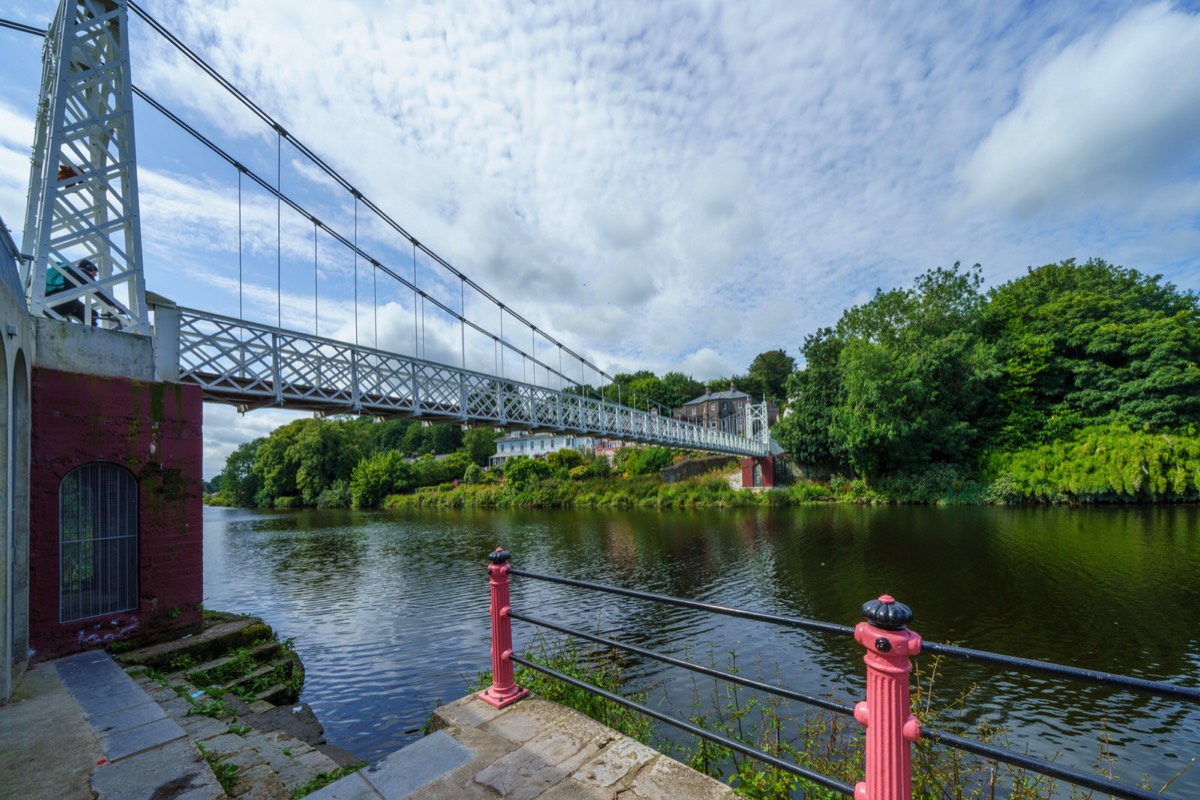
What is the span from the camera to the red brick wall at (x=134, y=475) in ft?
18.4

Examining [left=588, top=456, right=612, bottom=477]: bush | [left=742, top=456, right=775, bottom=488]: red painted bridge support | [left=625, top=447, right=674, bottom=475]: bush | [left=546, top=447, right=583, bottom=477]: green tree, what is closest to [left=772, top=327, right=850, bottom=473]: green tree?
[left=742, top=456, right=775, bottom=488]: red painted bridge support

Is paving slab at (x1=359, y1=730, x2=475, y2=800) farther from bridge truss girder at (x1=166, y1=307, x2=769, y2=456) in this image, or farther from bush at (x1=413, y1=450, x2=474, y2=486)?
bush at (x1=413, y1=450, x2=474, y2=486)

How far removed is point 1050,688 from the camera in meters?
6.71

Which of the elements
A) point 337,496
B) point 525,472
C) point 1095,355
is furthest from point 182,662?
point 337,496

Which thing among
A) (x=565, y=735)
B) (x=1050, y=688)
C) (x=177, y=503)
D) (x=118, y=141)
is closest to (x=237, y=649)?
(x=177, y=503)

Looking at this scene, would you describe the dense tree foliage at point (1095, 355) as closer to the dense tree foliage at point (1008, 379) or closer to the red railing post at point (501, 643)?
the dense tree foliage at point (1008, 379)

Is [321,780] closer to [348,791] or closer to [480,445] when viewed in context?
[348,791]

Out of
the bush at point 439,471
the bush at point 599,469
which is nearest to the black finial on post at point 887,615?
the bush at point 599,469

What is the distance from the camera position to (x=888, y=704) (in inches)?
71.9

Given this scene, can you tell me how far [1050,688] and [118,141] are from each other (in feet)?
46.1

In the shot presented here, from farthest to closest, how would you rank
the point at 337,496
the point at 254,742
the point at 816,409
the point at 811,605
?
the point at 337,496 < the point at 816,409 < the point at 811,605 < the point at 254,742

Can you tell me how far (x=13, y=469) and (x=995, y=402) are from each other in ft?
118

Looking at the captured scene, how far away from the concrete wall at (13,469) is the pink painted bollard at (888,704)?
5.61 meters

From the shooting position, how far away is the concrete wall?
13.5 ft
